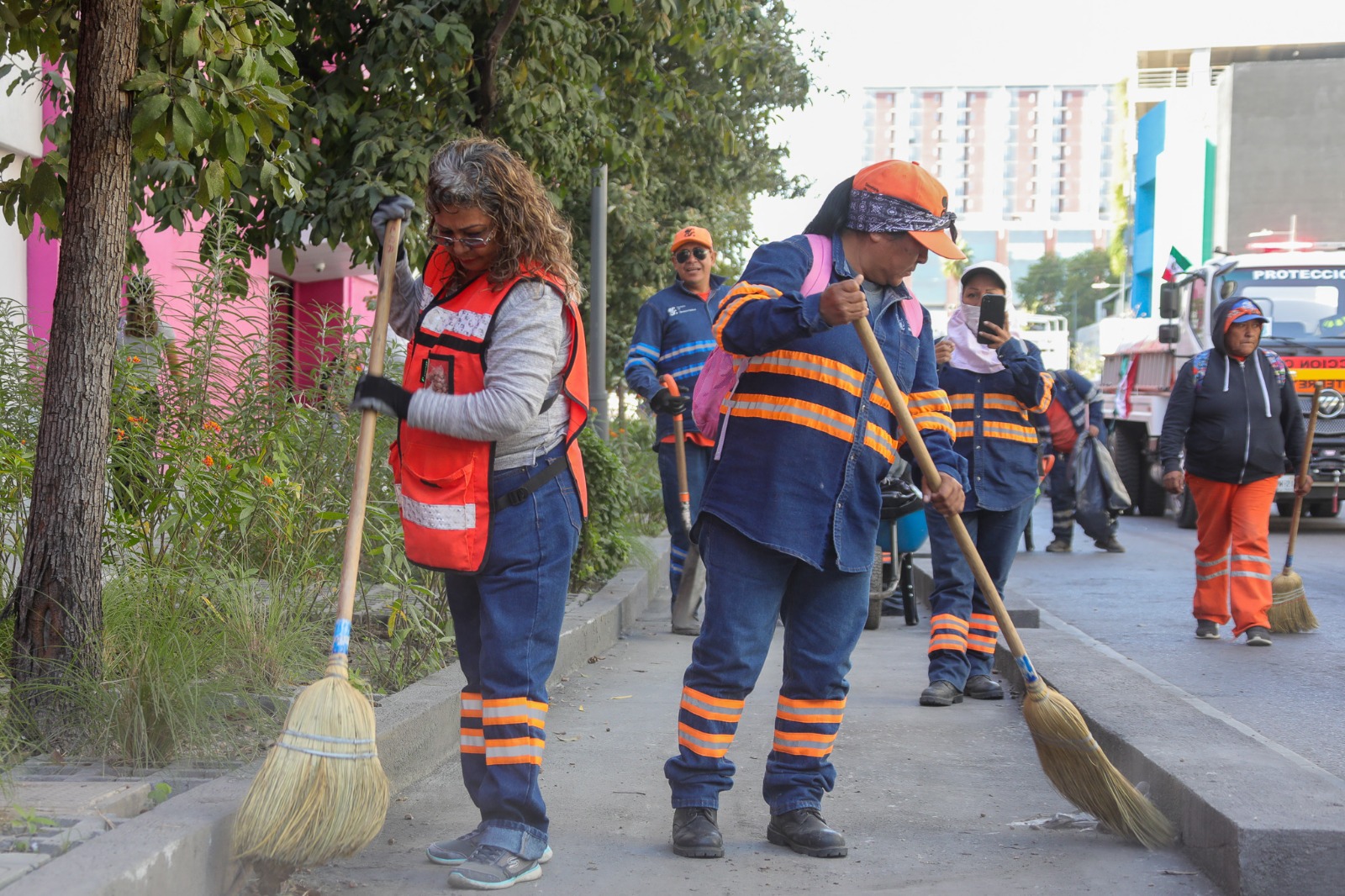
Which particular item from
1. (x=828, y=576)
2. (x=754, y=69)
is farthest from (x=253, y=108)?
(x=754, y=69)

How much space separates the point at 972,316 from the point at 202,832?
4338mm

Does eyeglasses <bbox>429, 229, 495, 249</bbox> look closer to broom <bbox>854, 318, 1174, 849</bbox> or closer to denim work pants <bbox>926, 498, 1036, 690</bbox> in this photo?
broom <bbox>854, 318, 1174, 849</bbox>

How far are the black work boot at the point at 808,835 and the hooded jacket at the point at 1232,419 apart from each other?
Result: 465 cm

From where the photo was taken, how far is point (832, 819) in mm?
4398

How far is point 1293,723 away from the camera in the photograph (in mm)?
5863

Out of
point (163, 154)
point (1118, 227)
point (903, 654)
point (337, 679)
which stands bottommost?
A: point (903, 654)

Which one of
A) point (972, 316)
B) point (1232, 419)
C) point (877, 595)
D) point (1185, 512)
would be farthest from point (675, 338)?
point (1185, 512)

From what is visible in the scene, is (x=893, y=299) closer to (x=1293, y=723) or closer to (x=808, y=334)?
(x=808, y=334)

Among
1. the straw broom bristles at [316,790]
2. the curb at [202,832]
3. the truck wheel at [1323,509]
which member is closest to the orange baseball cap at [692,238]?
the curb at [202,832]

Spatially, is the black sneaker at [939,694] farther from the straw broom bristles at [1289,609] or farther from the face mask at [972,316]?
the straw broom bristles at [1289,609]

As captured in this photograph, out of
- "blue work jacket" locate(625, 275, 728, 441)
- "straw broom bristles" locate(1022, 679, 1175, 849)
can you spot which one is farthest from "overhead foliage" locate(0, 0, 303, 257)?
"straw broom bristles" locate(1022, 679, 1175, 849)

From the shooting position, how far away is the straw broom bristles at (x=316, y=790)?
3.22 meters

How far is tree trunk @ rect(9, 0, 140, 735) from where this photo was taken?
13.8 feet

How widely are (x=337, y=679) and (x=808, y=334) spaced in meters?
1.44
